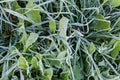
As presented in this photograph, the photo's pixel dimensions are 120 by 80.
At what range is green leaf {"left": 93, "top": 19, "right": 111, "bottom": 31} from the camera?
1170 mm

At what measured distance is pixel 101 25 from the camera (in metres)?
1.19

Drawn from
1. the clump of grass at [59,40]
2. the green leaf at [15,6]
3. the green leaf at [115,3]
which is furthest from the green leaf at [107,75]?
the green leaf at [15,6]

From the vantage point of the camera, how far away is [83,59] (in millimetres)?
1164

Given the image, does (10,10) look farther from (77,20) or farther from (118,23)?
(118,23)

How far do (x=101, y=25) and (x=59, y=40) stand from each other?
191 mm

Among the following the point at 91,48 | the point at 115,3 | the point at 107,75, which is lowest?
the point at 107,75

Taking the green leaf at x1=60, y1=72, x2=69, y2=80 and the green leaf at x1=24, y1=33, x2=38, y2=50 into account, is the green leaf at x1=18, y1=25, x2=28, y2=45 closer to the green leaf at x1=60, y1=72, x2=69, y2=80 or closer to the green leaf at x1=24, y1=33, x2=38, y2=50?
the green leaf at x1=24, y1=33, x2=38, y2=50

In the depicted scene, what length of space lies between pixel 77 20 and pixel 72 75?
0.25 m

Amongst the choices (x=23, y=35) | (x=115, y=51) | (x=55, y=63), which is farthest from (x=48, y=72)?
(x=115, y=51)

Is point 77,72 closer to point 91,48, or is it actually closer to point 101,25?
point 91,48

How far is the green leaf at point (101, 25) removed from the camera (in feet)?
3.84

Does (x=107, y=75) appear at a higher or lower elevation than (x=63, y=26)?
lower

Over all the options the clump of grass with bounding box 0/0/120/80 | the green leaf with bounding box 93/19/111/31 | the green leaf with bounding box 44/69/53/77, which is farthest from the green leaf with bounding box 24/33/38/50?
the green leaf with bounding box 93/19/111/31

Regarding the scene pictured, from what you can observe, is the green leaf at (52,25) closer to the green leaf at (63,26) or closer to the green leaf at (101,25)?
the green leaf at (63,26)
